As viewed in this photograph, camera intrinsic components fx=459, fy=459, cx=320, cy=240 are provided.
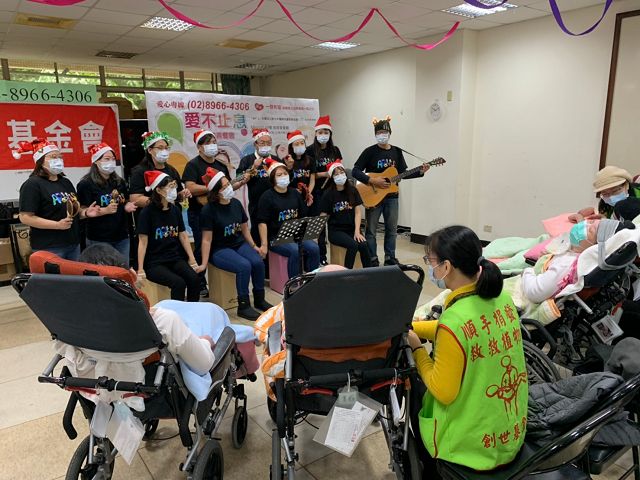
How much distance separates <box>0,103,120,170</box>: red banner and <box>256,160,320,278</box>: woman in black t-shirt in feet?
8.42

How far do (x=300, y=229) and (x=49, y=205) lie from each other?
1.81 m

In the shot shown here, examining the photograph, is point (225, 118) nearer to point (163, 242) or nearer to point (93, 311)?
point (163, 242)

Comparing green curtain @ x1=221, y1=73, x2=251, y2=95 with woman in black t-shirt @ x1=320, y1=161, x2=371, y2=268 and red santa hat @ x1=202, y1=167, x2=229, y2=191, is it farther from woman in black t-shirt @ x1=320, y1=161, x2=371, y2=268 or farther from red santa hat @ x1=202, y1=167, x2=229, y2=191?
red santa hat @ x1=202, y1=167, x2=229, y2=191

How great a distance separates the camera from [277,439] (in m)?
1.63

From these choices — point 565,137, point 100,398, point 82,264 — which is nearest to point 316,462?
point 100,398

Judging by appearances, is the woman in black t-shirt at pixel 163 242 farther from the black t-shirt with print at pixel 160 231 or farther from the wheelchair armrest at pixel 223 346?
the wheelchair armrest at pixel 223 346

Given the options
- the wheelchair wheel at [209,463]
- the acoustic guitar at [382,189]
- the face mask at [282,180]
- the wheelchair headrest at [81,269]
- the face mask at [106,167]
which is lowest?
the wheelchair wheel at [209,463]

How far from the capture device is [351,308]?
4.79 feet

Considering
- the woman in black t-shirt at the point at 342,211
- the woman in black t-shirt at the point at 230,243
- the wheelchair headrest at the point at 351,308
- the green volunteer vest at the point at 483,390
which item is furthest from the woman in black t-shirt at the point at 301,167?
the green volunteer vest at the point at 483,390

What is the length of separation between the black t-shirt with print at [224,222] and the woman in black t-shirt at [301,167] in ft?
3.14

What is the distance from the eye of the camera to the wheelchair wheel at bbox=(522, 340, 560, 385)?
6.41 ft

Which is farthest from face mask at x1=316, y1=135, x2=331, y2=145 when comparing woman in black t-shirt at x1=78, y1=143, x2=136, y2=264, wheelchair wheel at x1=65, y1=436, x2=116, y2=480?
wheelchair wheel at x1=65, y1=436, x2=116, y2=480

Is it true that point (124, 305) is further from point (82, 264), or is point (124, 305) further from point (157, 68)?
point (157, 68)

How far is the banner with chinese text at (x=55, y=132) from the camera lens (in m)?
4.96
